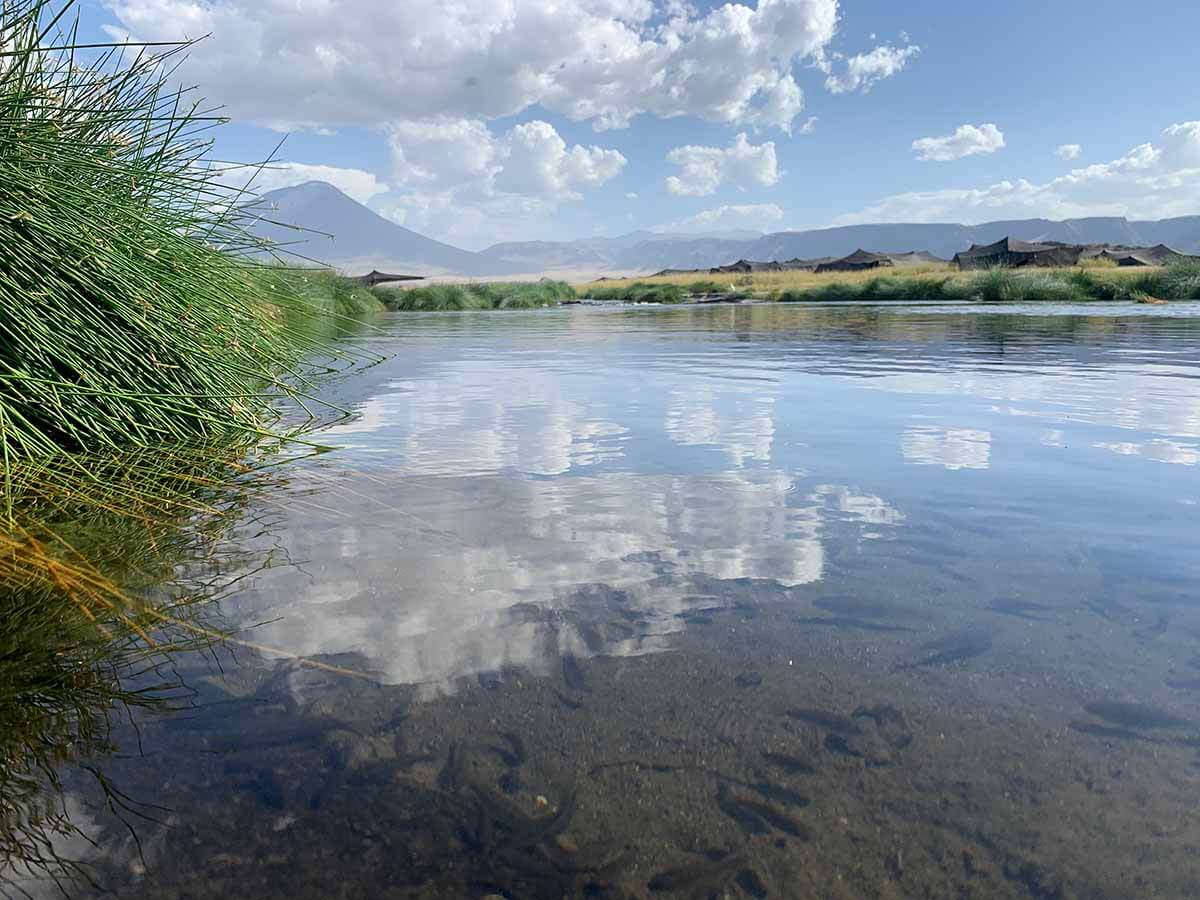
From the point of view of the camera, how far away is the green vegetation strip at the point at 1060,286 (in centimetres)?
2422

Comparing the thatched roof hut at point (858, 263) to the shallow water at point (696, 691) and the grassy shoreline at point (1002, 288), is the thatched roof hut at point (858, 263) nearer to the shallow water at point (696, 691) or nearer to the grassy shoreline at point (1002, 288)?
the grassy shoreline at point (1002, 288)

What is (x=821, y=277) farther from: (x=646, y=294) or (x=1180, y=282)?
(x=1180, y=282)

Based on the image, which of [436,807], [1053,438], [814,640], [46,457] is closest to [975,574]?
[814,640]

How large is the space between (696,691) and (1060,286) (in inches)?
1124

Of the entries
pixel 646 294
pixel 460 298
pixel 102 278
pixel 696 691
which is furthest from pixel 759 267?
pixel 696 691

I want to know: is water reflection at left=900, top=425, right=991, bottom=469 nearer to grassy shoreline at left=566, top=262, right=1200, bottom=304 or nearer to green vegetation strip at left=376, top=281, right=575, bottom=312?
grassy shoreline at left=566, top=262, right=1200, bottom=304

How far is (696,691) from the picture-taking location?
1.58 m

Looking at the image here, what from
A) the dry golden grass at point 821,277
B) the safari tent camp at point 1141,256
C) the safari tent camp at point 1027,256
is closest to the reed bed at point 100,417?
the dry golden grass at point 821,277

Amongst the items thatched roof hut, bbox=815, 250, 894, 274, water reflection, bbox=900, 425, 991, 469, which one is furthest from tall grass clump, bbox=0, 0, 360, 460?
thatched roof hut, bbox=815, 250, 894, 274

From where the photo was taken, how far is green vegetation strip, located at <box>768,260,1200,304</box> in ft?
79.5

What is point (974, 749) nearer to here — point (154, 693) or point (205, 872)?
point (205, 872)

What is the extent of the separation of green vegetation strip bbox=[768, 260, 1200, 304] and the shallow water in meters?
25.2

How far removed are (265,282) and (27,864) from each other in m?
5.05

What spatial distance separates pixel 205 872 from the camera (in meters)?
1.09
